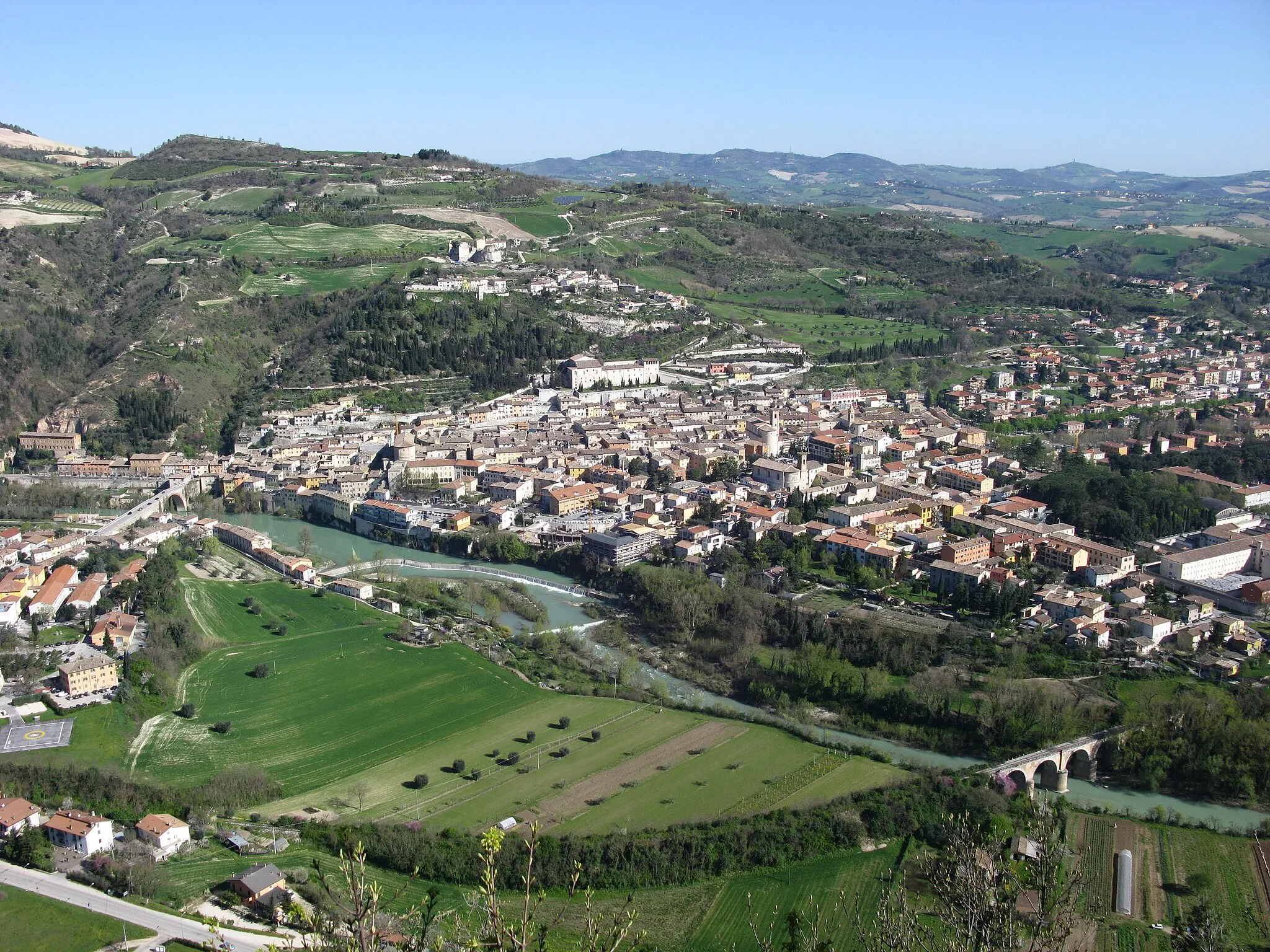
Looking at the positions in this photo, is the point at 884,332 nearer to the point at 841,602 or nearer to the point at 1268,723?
the point at 841,602

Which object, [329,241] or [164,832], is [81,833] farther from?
[329,241]

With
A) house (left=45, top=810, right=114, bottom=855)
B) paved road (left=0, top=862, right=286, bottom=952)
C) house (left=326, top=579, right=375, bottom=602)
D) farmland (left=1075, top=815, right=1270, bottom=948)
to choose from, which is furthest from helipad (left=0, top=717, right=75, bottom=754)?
farmland (left=1075, top=815, right=1270, bottom=948)

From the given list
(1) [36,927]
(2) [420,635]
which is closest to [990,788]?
(2) [420,635]

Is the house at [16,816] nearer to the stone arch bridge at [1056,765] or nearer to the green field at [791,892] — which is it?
the green field at [791,892]

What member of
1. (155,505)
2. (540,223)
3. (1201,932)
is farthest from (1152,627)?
(540,223)

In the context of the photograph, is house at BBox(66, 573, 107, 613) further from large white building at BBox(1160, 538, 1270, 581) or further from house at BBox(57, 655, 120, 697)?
large white building at BBox(1160, 538, 1270, 581)
